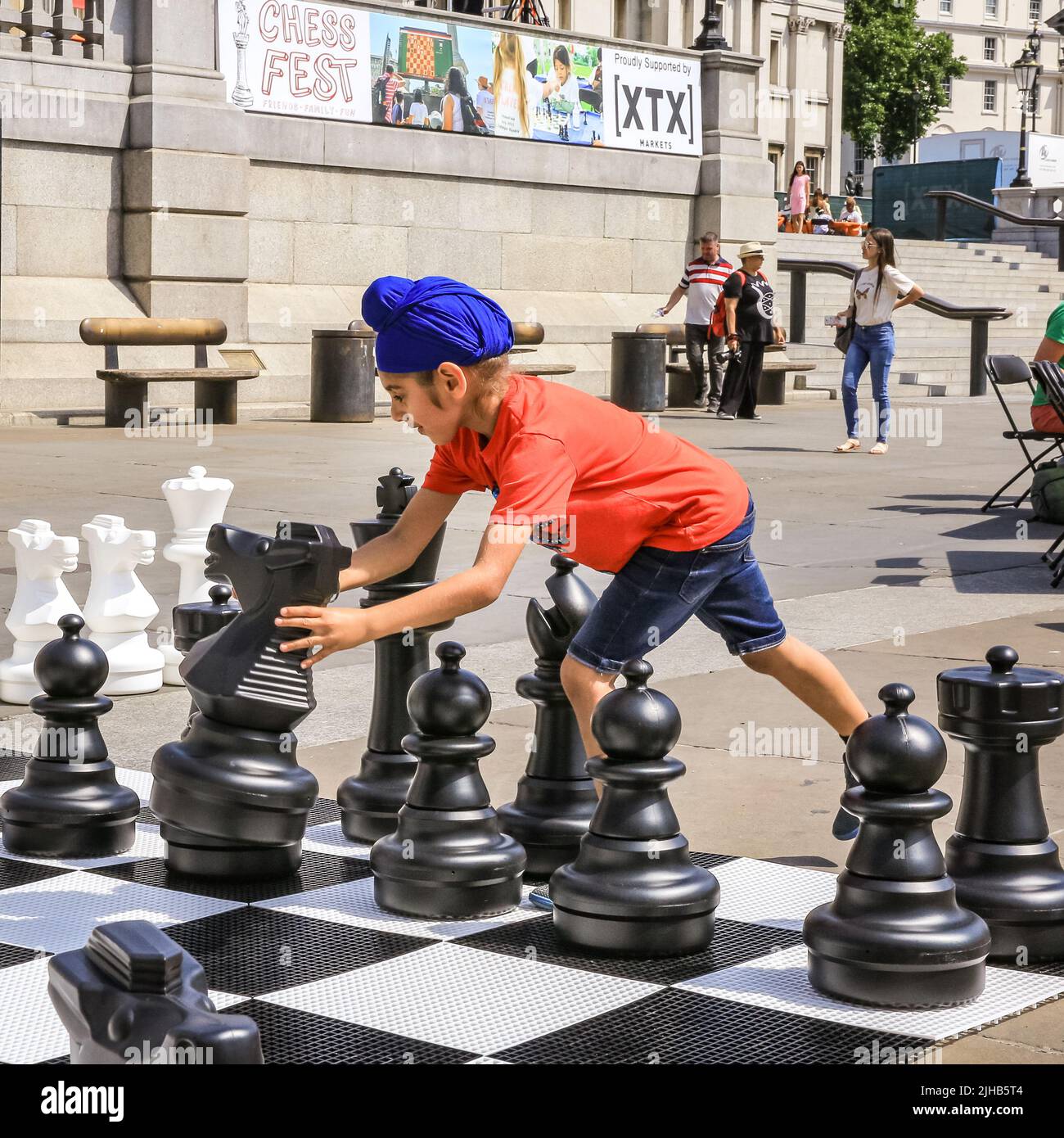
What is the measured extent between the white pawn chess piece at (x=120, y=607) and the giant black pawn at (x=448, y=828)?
2.05 meters

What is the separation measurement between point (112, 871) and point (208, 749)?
15.7 inches

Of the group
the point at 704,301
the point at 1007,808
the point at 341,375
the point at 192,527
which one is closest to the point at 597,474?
the point at 1007,808

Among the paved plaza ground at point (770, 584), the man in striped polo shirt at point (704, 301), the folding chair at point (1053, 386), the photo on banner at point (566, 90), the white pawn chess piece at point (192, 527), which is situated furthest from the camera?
the photo on banner at point (566, 90)

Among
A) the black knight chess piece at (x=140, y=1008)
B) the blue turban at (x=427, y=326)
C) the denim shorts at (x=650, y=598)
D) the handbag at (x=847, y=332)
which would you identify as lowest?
the black knight chess piece at (x=140, y=1008)

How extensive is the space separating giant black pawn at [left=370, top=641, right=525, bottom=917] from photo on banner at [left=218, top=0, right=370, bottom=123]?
14020 millimetres

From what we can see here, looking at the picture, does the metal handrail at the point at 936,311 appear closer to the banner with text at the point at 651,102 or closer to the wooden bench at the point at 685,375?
the wooden bench at the point at 685,375

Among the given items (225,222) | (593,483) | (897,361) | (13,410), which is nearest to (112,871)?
(593,483)

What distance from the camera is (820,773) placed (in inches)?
165

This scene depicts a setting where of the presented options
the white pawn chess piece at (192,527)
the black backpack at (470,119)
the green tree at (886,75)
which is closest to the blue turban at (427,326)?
the white pawn chess piece at (192,527)

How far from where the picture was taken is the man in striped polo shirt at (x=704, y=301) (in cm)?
1684

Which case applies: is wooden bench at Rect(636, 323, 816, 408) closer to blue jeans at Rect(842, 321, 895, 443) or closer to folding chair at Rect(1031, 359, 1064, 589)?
blue jeans at Rect(842, 321, 895, 443)

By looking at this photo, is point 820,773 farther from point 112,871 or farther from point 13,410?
point 13,410

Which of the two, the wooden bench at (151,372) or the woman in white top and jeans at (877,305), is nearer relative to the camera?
the woman in white top and jeans at (877,305)

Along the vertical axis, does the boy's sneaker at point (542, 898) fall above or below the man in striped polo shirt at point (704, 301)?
below
